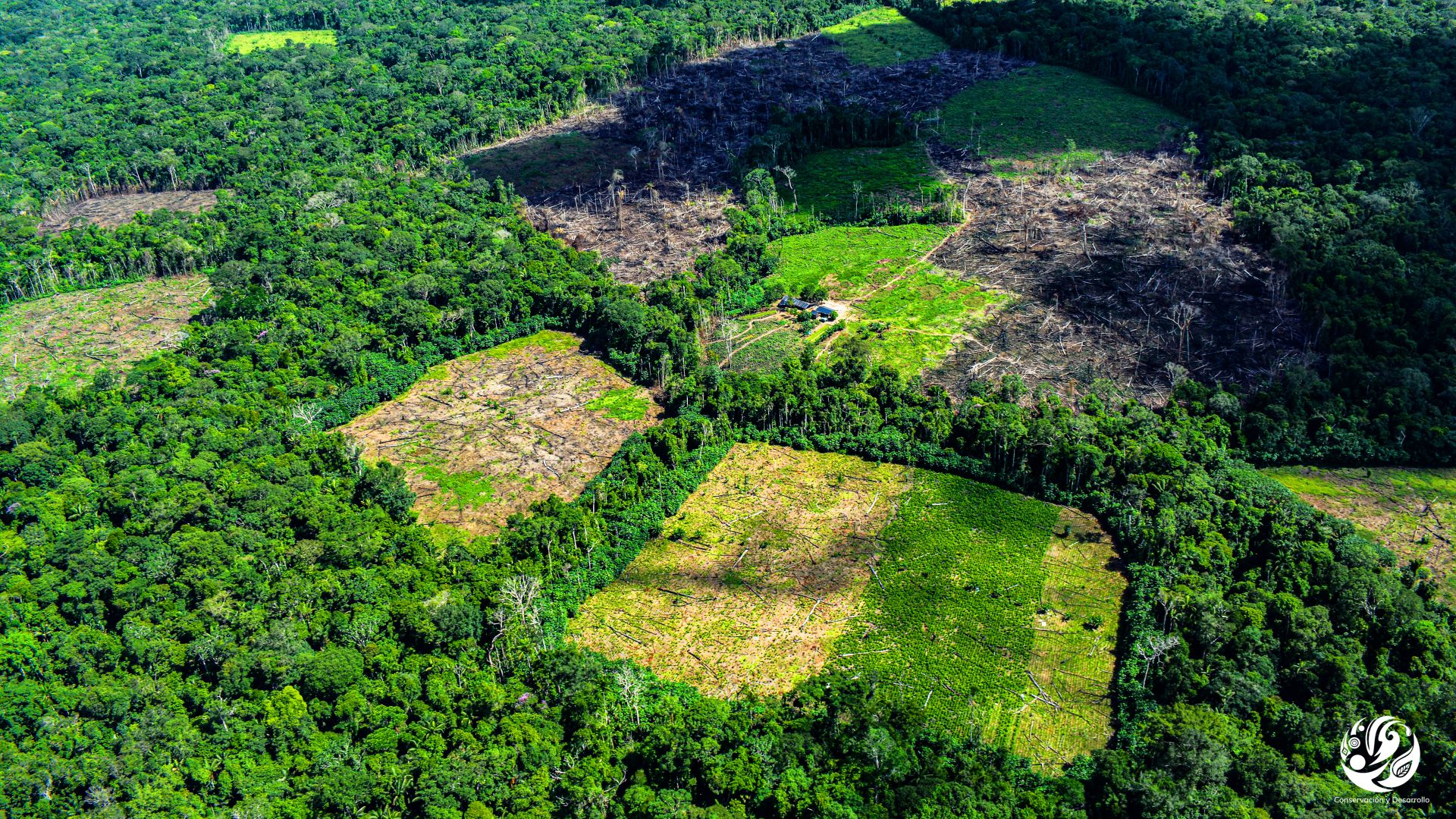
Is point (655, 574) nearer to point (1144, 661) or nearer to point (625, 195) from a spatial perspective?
point (1144, 661)

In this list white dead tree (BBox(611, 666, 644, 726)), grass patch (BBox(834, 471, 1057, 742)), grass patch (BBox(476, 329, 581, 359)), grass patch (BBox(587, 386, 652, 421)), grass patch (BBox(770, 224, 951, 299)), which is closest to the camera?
white dead tree (BBox(611, 666, 644, 726))

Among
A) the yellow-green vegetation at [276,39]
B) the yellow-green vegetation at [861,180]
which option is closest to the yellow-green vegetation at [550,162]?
the yellow-green vegetation at [861,180]

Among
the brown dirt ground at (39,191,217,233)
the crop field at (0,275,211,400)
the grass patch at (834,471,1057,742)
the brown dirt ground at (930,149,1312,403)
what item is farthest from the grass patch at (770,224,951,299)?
the brown dirt ground at (39,191,217,233)

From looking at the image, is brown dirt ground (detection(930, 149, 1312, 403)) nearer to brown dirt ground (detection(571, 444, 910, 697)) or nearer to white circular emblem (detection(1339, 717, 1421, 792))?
brown dirt ground (detection(571, 444, 910, 697))

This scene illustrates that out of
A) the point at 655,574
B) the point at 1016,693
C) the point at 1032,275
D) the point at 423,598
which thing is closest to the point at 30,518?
the point at 423,598

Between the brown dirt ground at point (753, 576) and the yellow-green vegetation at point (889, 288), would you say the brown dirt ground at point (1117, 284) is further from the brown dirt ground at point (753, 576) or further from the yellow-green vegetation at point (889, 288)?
the brown dirt ground at point (753, 576)

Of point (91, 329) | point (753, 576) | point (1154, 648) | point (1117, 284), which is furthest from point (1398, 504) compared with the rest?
point (91, 329)
